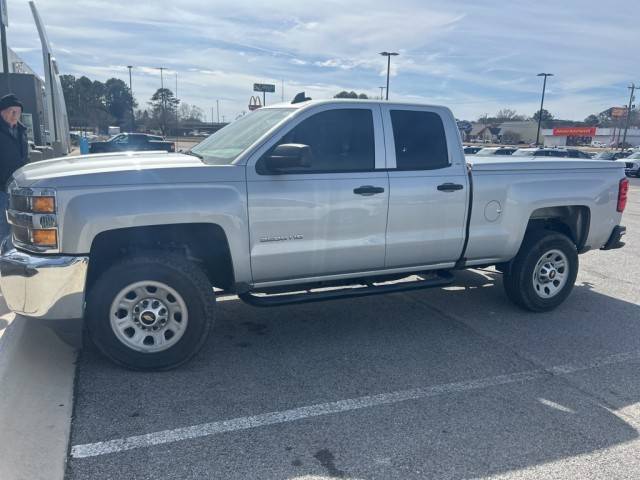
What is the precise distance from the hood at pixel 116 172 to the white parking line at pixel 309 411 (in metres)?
1.71

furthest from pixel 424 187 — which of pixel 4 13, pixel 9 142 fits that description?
pixel 4 13

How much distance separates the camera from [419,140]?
193 inches

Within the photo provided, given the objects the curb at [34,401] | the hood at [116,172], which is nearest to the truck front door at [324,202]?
the hood at [116,172]

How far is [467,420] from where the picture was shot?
351 centimetres

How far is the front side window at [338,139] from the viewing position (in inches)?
176

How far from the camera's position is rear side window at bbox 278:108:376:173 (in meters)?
4.47

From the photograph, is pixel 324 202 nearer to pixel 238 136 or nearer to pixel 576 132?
pixel 238 136

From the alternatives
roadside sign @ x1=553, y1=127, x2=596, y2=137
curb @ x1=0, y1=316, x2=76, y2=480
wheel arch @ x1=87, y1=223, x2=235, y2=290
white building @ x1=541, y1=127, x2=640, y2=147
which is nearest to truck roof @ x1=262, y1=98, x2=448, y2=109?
wheel arch @ x1=87, y1=223, x2=235, y2=290

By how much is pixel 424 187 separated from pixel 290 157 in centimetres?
139

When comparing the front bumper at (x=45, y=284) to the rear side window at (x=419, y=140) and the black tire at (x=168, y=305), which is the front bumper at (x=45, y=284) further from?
the rear side window at (x=419, y=140)

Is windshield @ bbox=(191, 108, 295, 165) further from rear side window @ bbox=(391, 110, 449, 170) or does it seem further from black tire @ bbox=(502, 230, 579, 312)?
black tire @ bbox=(502, 230, 579, 312)

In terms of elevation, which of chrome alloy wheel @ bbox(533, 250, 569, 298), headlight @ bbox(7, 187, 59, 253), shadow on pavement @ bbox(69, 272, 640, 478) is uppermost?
headlight @ bbox(7, 187, 59, 253)

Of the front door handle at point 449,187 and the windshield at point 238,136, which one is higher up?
the windshield at point 238,136

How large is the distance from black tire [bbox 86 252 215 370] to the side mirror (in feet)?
3.27
